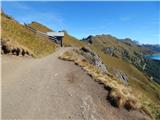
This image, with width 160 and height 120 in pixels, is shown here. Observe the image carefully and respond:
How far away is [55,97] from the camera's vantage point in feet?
64.4

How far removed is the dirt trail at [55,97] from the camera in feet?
55.6

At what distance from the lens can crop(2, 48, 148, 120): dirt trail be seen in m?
16.9

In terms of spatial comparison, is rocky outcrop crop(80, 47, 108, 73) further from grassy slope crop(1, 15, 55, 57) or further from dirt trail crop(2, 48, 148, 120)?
dirt trail crop(2, 48, 148, 120)

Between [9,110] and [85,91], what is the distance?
22.1 ft

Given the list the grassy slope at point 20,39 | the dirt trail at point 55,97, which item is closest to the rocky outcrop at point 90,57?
the grassy slope at point 20,39

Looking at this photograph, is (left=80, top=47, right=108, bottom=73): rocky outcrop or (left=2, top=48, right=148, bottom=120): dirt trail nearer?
(left=2, top=48, right=148, bottom=120): dirt trail

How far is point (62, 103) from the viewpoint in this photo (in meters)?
18.7

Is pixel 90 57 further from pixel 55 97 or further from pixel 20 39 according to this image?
pixel 55 97

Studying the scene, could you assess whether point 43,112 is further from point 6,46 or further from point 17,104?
point 6,46

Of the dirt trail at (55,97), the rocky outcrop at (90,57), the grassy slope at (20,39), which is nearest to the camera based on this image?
the dirt trail at (55,97)

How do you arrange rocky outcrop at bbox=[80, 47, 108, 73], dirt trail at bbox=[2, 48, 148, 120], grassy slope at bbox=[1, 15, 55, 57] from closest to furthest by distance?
dirt trail at bbox=[2, 48, 148, 120] < grassy slope at bbox=[1, 15, 55, 57] < rocky outcrop at bbox=[80, 47, 108, 73]

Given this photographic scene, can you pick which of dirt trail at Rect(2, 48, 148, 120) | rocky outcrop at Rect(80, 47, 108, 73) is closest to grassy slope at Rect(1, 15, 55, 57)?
dirt trail at Rect(2, 48, 148, 120)

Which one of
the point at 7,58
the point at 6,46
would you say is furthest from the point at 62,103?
the point at 6,46

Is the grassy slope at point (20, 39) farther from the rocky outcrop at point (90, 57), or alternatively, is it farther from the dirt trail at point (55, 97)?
the rocky outcrop at point (90, 57)
